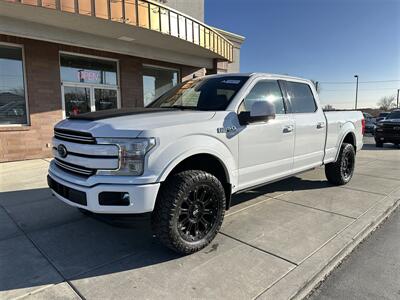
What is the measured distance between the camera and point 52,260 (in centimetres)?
311

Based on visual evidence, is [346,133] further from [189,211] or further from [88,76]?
[88,76]

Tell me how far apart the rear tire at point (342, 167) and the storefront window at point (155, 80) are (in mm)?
8220

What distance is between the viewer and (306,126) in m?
4.78

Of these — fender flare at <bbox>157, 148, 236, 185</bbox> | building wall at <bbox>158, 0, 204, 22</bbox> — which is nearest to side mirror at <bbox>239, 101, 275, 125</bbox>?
fender flare at <bbox>157, 148, 236, 185</bbox>

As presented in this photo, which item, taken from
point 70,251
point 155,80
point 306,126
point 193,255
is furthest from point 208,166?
point 155,80

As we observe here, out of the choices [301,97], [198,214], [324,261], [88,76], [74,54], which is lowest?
[324,261]

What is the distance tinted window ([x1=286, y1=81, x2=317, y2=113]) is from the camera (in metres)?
4.72

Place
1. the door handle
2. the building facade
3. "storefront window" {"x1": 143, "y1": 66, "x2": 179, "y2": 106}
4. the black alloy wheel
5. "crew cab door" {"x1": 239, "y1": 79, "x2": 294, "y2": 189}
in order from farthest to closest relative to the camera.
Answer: "storefront window" {"x1": 143, "y1": 66, "x2": 179, "y2": 106}
the building facade
the door handle
"crew cab door" {"x1": 239, "y1": 79, "x2": 294, "y2": 189}
the black alloy wheel

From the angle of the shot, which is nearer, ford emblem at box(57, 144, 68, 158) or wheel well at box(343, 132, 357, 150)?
ford emblem at box(57, 144, 68, 158)

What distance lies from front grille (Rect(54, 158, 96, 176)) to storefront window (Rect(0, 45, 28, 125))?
21.6 ft

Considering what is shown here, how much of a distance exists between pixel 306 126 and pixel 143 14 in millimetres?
5782

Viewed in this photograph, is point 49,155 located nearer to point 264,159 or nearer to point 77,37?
point 77,37

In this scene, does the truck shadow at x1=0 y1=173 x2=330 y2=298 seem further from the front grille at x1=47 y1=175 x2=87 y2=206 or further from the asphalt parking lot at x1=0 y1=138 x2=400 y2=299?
the front grille at x1=47 y1=175 x2=87 y2=206

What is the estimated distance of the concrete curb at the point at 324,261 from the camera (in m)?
2.60
